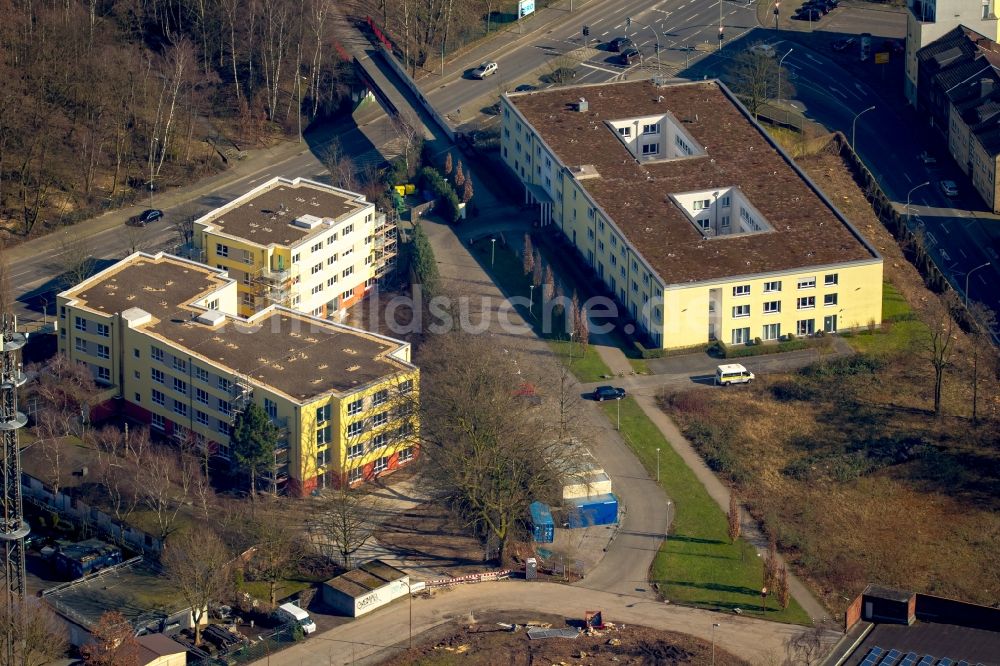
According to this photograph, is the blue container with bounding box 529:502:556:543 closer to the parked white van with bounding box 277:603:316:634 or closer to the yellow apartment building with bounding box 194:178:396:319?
the parked white van with bounding box 277:603:316:634

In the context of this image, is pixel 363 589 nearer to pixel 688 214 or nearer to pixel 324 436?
pixel 324 436

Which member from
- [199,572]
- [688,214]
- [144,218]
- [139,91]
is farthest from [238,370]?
[139,91]

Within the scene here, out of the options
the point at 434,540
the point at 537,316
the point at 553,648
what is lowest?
the point at 553,648

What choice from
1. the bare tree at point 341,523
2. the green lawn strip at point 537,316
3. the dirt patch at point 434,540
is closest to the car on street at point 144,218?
the green lawn strip at point 537,316

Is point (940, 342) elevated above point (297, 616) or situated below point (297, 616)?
above

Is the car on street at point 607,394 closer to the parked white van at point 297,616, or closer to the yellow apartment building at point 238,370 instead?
the yellow apartment building at point 238,370

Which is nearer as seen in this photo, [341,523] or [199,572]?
[199,572]
